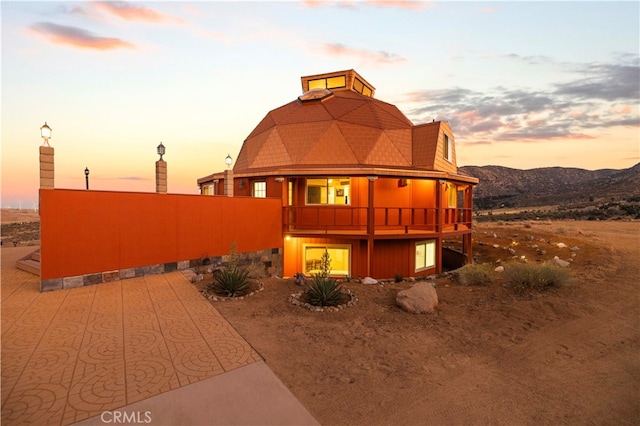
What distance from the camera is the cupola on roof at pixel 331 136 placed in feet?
50.2

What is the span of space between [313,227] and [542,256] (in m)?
11.4

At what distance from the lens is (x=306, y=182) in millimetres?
14172

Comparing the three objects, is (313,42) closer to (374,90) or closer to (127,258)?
(374,90)

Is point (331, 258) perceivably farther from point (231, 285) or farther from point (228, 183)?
point (231, 285)

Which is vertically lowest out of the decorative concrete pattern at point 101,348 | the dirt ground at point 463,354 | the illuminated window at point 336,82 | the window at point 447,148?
the dirt ground at point 463,354

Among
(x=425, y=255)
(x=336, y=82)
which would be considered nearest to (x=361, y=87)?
(x=336, y=82)

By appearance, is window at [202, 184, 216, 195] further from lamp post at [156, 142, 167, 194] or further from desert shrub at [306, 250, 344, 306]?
desert shrub at [306, 250, 344, 306]

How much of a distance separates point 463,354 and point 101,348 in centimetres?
636

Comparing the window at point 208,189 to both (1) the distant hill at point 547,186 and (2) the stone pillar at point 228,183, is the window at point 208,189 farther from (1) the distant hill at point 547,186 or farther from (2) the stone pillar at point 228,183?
(1) the distant hill at point 547,186

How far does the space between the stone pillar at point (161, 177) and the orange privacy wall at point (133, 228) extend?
0.64m

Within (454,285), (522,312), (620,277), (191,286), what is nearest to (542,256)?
(620,277)

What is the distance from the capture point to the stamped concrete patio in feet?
11.1
